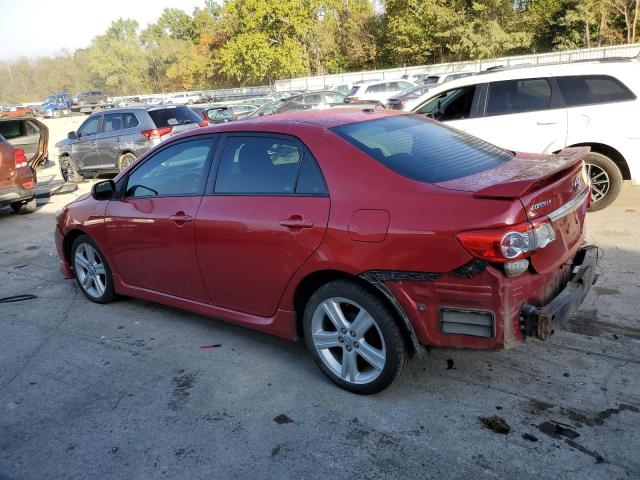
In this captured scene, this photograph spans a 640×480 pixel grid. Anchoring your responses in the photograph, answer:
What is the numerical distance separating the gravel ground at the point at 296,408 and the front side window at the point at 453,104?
356 centimetres

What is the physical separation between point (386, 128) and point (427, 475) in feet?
7.11

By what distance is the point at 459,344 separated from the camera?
9.58 feet

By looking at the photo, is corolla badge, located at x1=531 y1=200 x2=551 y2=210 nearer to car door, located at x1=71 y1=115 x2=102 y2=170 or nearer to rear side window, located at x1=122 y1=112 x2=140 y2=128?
rear side window, located at x1=122 y1=112 x2=140 y2=128

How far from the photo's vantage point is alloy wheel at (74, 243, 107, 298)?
517 centimetres

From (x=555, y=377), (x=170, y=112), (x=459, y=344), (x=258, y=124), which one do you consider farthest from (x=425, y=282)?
(x=170, y=112)

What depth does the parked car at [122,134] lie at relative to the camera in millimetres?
12344

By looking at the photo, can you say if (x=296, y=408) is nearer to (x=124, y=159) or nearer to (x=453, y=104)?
(x=453, y=104)

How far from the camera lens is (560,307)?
2.91 m

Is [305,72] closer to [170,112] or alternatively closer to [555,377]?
[170,112]

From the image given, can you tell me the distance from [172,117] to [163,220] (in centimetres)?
896

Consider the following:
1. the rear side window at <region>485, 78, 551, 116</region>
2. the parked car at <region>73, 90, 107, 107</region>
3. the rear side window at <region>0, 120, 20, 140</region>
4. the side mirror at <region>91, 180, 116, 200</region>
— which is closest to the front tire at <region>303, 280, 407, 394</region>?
the side mirror at <region>91, 180, 116, 200</region>

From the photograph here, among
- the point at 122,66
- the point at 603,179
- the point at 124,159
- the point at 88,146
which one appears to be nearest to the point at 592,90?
the point at 603,179

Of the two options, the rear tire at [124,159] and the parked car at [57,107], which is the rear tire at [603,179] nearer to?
the rear tire at [124,159]

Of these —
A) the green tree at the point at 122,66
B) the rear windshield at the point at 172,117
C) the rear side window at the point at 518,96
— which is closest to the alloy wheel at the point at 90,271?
the rear side window at the point at 518,96
